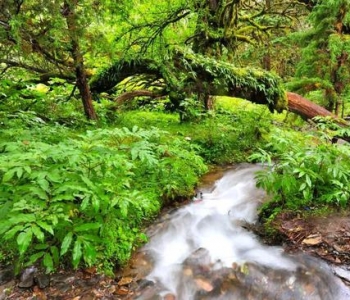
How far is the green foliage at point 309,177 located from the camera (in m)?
3.34

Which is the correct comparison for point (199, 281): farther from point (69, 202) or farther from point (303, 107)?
point (303, 107)

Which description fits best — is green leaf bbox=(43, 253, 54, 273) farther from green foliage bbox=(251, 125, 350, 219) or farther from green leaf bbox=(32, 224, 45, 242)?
green foliage bbox=(251, 125, 350, 219)

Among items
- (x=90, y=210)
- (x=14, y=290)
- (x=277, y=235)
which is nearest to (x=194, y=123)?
(x=277, y=235)

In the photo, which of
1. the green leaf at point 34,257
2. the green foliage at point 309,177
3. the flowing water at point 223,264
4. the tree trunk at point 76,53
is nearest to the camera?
the green leaf at point 34,257

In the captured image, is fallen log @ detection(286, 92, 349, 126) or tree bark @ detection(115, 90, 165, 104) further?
tree bark @ detection(115, 90, 165, 104)

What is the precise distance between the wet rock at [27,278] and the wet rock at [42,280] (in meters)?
0.05

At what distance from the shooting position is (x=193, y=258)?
327 centimetres

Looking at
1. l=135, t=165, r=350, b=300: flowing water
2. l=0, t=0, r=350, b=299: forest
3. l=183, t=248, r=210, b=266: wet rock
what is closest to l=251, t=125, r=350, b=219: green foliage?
l=0, t=0, r=350, b=299: forest

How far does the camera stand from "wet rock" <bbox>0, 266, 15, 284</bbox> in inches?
104

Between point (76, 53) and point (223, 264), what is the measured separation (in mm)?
3990

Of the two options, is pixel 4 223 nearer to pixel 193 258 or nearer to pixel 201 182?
pixel 193 258

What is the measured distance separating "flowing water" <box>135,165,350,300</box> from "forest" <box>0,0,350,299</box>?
0.86 feet

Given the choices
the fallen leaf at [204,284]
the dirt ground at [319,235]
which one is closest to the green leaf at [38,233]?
the fallen leaf at [204,284]

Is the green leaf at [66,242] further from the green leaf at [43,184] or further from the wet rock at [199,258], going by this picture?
the wet rock at [199,258]
